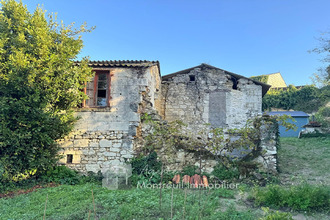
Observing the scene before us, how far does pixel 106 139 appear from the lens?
848 centimetres

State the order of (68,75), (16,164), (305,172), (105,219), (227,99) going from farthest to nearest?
(227,99)
(305,172)
(68,75)
(16,164)
(105,219)

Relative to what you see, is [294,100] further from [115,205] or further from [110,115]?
[115,205]

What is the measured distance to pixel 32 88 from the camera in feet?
23.1

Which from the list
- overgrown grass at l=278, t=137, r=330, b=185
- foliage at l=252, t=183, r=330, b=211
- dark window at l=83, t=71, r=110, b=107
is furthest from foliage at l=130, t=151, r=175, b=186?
overgrown grass at l=278, t=137, r=330, b=185

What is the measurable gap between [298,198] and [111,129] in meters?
6.20

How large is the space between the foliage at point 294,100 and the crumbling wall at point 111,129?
17.2 metres

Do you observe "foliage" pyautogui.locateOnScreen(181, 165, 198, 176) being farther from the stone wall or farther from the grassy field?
the stone wall

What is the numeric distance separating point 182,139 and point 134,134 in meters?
1.79

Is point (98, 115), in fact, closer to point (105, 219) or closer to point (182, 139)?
point (182, 139)

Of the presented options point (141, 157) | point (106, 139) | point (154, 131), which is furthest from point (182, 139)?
point (106, 139)

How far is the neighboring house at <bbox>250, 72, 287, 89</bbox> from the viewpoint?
26016 millimetres

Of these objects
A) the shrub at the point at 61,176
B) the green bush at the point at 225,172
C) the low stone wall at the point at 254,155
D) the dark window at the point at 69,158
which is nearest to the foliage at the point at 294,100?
the low stone wall at the point at 254,155

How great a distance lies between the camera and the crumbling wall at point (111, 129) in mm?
8398

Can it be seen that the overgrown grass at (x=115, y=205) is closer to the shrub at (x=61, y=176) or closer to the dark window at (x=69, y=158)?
the shrub at (x=61, y=176)
